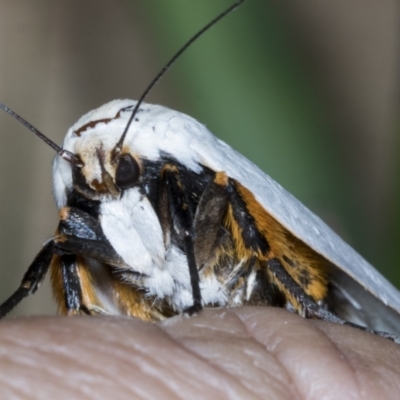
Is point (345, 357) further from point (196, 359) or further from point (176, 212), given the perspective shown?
point (176, 212)

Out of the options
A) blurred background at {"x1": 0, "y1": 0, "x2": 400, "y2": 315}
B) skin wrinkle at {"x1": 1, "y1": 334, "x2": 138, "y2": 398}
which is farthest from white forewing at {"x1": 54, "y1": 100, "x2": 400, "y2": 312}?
skin wrinkle at {"x1": 1, "y1": 334, "x2": 138, "y2": 398}

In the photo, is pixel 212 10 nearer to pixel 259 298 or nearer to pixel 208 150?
pixel 208 150

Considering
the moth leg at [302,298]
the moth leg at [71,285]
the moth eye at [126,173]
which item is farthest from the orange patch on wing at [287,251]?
the moth leg at [71,285]

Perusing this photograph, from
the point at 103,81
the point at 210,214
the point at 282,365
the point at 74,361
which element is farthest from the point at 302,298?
the point at 103,81

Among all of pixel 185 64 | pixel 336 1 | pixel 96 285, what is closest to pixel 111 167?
pixel 96 285

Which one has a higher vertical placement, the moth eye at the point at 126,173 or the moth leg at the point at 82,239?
the moth eye at the point at 126,173

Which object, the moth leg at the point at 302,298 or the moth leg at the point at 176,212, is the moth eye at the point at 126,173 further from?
the moth leg at the point at 302,298
